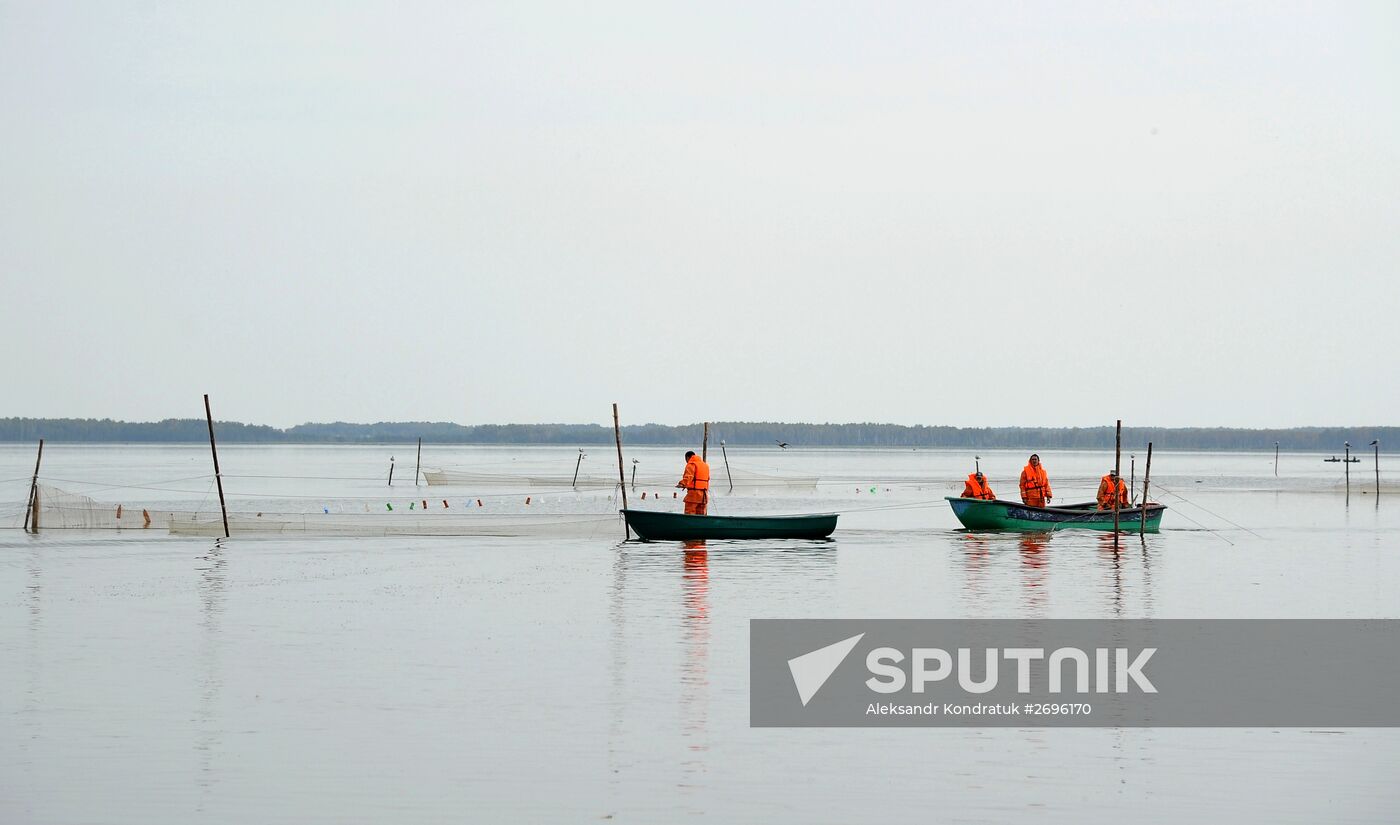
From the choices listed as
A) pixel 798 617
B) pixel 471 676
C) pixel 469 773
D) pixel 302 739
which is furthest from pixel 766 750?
pixel 798 617

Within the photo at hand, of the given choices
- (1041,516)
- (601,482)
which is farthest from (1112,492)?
(601,482)

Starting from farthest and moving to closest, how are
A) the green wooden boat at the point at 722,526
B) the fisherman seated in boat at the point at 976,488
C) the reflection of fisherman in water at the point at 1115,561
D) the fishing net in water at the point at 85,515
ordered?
the fisherman seated in boat at the point at 976,488
the fishing net in water at the point at 85,515
the green wooden boat at the point at 722,526
the reflection of fisherman in water at the point at 1115,561

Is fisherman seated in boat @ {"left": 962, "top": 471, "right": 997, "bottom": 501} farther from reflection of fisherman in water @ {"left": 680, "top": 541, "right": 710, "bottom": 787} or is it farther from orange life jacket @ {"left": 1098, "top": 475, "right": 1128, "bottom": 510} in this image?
reflection of fisherman in water @ {"left": 680, "top": 541, "right": 710, "bottom": 787}

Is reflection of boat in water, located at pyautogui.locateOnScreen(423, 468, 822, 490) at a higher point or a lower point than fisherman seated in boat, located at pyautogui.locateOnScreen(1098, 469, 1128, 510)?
lower

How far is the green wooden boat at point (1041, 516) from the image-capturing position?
4300 cm

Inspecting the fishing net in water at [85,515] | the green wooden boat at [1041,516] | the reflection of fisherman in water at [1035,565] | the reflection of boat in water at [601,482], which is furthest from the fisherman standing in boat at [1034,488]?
the reflection of boat in water at [601,482]

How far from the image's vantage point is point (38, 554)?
3569cm

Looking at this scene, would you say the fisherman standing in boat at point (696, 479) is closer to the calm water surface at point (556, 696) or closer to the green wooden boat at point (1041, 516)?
the calm water surface at point (556, 696)

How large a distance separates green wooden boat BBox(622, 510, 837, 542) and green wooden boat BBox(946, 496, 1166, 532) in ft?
20.7

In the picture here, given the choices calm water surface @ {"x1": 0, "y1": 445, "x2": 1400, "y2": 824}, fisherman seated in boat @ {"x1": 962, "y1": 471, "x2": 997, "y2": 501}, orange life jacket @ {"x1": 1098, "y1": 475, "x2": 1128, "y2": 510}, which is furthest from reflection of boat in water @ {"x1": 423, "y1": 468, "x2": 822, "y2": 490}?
calm water surface @ {"x1": 0, "y1": 445, "x2": 1400, "y2": 824}

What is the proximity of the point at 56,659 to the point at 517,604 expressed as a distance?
868 centimetres

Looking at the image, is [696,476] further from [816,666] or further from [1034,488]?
[816,666]

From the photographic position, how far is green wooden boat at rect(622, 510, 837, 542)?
3816cm

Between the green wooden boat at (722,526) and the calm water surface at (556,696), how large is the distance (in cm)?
74
